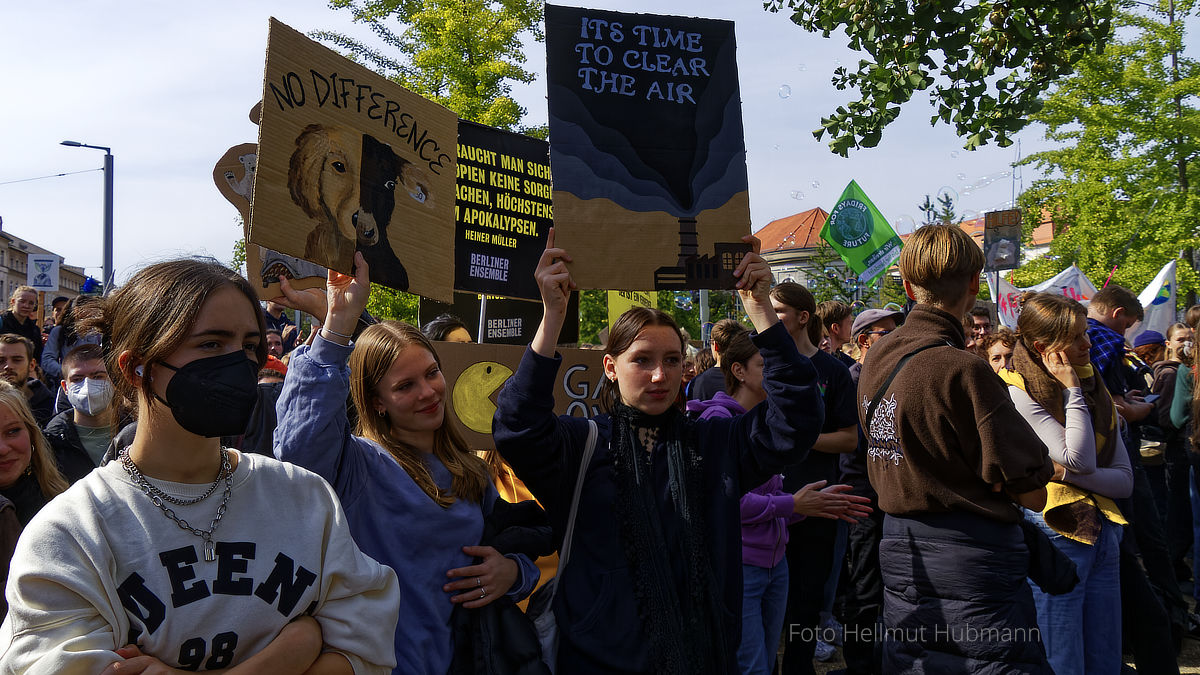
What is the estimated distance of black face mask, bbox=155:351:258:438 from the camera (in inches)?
72.6

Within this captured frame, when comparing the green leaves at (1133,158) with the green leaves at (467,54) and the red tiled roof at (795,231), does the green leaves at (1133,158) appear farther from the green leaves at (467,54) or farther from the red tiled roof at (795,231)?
the red tiled roof at (795,231)

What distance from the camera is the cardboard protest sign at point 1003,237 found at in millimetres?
9781

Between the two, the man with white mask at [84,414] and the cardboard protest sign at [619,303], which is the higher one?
the cardboard protest sign at [619,303]

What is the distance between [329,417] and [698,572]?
1118 millimetres

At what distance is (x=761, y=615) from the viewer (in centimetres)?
410

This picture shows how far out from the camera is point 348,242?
2.87 meters

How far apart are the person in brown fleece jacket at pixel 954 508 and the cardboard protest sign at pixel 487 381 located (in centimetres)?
149

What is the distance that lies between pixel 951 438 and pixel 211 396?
87.8 inches

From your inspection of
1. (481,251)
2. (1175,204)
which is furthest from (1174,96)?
(481,251)

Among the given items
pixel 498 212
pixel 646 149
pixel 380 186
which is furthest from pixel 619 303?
pixel 380 186

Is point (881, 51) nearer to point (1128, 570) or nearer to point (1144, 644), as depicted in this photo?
point (1128, 570)

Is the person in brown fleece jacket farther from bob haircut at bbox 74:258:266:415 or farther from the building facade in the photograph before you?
the building facade

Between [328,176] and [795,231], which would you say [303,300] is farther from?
[795,231]

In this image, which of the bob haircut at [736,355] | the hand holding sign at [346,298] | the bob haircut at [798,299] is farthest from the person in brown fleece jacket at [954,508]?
the hand holding sign at [346,298]
